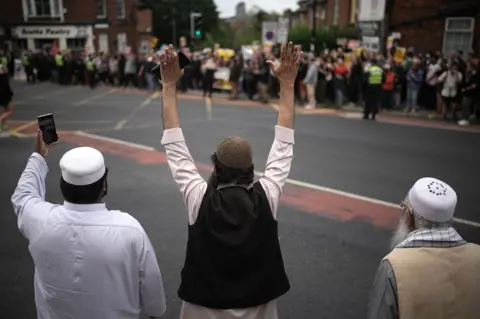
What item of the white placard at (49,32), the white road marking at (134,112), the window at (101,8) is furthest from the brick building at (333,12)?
the white placard at (49,32)

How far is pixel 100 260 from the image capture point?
234cm

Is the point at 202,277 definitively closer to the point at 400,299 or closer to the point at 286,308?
the point at 400,299

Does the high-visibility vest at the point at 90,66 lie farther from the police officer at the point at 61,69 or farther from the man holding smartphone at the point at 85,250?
the man holding smartphone at the point at 85,250

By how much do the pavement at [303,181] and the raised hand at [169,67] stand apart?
2.35m

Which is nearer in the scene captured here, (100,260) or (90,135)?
(100,260)

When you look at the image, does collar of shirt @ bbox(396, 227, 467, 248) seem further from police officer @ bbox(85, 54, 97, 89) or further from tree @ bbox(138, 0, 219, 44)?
tree @ bbox(138, 0, 219, 44)

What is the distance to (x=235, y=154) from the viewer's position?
7.75 ft

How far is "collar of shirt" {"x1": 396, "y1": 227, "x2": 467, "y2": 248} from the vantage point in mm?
2260

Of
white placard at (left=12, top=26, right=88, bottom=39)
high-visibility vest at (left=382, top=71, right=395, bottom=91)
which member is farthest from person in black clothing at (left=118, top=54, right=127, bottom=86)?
white placard at (left=12, top=26, right=88, bottom=39)

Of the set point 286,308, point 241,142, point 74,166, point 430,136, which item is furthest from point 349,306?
point 430,136

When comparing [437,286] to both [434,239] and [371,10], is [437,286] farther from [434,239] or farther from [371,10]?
[371,10]

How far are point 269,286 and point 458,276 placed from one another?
0.87m

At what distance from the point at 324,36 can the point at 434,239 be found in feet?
91.3

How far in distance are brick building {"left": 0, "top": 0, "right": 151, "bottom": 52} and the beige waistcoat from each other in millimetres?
35529
